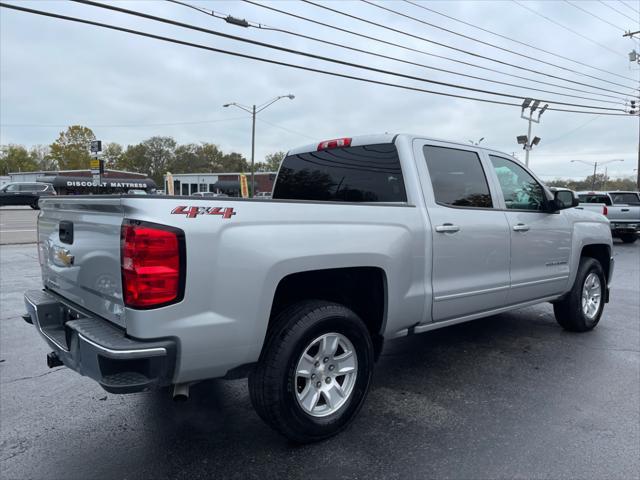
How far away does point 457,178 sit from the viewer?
13.3 ft

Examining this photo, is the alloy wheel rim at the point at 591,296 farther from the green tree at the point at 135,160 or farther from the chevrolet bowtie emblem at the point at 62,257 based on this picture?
the green tree at the point at 135,160

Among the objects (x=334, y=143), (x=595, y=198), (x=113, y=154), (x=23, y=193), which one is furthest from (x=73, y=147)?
(x=334, y=143)

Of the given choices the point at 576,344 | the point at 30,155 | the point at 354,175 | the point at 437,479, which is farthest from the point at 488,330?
the point at 30,155

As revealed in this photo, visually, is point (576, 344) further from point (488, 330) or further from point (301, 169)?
point (301, 169)

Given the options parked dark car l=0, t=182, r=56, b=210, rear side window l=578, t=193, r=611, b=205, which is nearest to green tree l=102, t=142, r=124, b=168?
parked dark car l=0, t=182, r=56, b=210

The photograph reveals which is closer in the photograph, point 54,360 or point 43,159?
point 54,360

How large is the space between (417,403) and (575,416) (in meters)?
1.11

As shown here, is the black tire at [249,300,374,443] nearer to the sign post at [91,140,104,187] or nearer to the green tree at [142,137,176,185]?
the sign post at [91,140,104,187]

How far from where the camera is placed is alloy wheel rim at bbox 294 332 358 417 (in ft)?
9.64

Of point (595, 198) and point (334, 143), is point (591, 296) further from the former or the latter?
point (595, 198)

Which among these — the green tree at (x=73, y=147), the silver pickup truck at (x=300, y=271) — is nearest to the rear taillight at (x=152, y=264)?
the silver pickup truck at (x=300, y=271)

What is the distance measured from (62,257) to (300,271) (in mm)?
1560

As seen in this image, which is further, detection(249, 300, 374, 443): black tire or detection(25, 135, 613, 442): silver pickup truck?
detection(249, 300, 374, 443): black tire

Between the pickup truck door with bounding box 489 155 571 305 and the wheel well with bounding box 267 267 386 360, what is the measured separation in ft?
5.43
